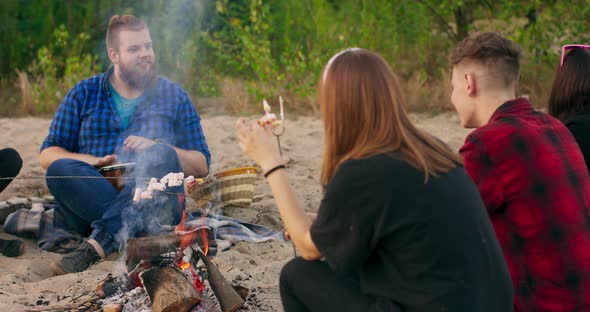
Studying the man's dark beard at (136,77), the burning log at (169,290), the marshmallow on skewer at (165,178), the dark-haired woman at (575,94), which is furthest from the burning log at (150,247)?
the dark-haired woman at (575,94)

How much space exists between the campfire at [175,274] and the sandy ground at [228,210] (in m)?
0.18

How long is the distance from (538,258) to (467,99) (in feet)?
2.36

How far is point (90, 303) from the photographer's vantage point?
3.41m

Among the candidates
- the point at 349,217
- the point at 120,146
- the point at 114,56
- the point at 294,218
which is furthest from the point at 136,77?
the point at 349,217

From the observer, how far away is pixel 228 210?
504cm

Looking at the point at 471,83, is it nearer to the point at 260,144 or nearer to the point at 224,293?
the point at 260,144

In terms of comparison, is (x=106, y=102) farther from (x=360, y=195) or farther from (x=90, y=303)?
(x=360, y=195)

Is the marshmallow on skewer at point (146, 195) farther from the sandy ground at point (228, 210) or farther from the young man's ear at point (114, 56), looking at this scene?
the young man's ear at point (114, 56)

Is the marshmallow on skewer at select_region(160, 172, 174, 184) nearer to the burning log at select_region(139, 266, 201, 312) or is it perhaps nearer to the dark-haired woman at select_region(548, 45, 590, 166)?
the burning log at select_region(139, 266, 201, 312)

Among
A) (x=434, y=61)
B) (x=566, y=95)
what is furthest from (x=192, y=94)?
(x=566, y=95)

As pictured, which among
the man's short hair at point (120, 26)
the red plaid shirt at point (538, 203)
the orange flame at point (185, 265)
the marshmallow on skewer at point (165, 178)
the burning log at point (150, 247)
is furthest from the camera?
the man's short hair at point (120, 26)

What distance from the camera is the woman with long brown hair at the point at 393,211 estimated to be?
7.46 feet

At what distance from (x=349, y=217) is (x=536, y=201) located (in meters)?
0.76

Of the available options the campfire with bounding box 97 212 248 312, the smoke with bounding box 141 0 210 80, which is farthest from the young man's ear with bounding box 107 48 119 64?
the smoke with bounding box 141 0 210 80
